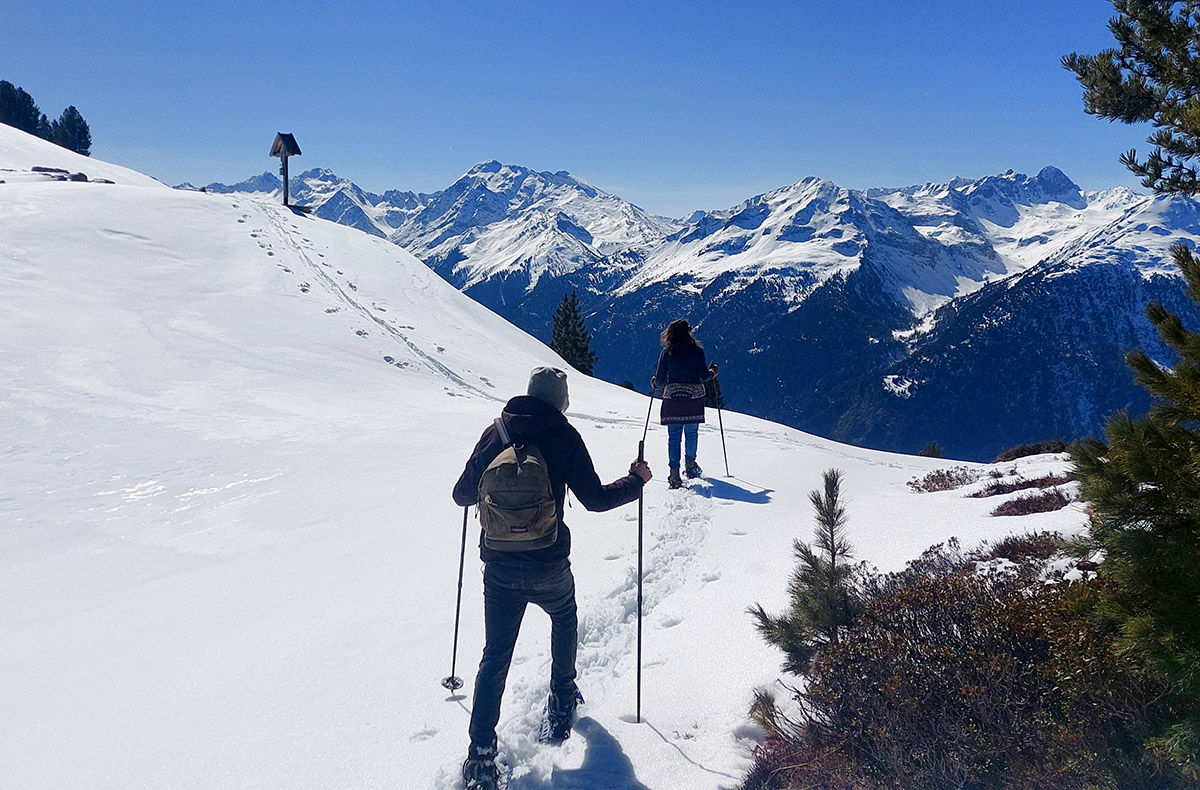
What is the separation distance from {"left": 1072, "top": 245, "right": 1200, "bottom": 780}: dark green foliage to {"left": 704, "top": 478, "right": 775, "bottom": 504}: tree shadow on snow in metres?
7.05

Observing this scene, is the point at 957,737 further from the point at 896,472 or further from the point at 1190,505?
the point at 896,472

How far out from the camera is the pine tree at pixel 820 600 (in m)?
4.45

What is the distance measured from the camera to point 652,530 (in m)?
8.95

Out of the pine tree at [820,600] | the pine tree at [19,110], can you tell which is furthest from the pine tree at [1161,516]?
the pine tree at [19,110]

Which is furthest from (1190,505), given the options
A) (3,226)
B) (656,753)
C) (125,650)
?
(3,226)

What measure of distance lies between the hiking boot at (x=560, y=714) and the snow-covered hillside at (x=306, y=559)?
0.16 metres

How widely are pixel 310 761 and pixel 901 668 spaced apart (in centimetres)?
389

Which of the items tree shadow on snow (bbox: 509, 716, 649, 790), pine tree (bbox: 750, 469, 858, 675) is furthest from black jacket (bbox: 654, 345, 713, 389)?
tree shadow on snow (bbox: 509, 716, 649, 790)

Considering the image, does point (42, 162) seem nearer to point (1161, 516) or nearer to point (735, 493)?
point (735, 493)

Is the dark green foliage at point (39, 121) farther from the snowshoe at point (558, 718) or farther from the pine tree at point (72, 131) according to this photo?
the snowshoe at point (558, 718)

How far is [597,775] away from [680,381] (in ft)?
23.7

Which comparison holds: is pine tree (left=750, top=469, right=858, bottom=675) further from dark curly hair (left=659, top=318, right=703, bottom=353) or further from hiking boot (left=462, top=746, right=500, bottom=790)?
dark curly hair (left=659, top=318, right=703, bottom=353)

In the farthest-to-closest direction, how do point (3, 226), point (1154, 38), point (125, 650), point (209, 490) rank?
1. point (3, 226)
2. point (209, 490)
3. point (125, 650)
4. point (1154, 38)

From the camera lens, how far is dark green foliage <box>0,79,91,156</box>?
81.6 metres
